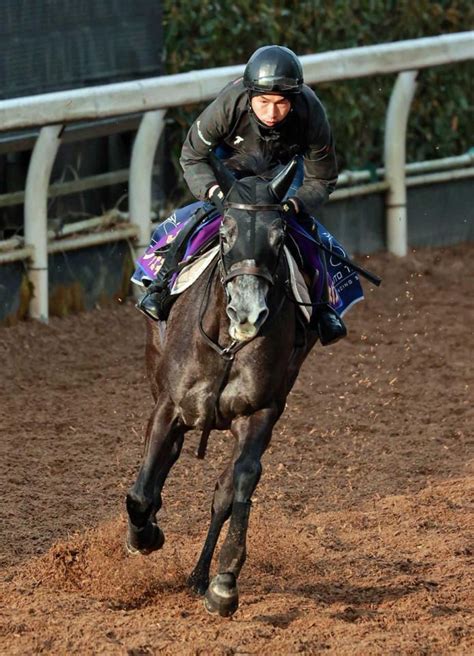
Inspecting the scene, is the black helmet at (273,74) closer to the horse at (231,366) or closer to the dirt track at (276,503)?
the horse at (231,366)

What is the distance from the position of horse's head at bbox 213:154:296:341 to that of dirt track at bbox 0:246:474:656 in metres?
1.15

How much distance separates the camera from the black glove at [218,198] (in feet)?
19.0

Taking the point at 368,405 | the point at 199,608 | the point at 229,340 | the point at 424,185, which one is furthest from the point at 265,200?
the point at 424,185

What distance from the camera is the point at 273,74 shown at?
6.04m

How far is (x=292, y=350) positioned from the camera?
248 inches

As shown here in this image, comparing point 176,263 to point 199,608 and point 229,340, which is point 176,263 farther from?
point 199,608

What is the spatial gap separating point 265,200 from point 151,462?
116cm

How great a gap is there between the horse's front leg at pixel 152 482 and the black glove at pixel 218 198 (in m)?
0.82

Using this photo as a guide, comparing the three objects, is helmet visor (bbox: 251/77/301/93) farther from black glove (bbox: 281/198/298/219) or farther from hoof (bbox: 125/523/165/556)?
hoof (bbox: 125/523/165/556)

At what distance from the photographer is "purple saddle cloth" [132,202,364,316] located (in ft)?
20.8

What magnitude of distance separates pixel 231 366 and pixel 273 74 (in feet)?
3.83

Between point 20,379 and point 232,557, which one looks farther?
point 20,379

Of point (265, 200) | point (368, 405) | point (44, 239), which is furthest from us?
point (44, 239)

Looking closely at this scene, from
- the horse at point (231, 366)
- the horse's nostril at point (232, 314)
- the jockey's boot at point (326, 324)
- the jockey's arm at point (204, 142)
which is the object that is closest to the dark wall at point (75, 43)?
the jockey's arm at point (204, 142)
